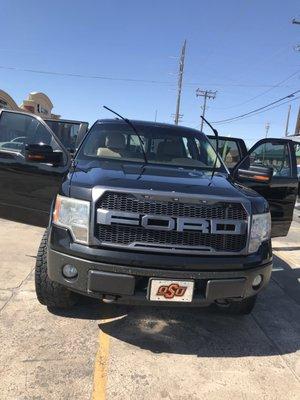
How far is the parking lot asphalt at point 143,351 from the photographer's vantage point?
130 inches

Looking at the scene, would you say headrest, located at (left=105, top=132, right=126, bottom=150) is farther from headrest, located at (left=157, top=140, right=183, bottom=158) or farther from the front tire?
the front tire

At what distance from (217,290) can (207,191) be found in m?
0.76

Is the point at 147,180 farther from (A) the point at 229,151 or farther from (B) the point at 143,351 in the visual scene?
(A) the point at 229,151

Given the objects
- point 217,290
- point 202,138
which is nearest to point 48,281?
point 217,290

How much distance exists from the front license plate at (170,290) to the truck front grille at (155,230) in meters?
0.23

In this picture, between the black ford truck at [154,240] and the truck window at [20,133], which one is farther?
the truck window at [20,133]

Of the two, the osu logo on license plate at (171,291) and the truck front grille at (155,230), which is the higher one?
the truck front grille at (155,230)

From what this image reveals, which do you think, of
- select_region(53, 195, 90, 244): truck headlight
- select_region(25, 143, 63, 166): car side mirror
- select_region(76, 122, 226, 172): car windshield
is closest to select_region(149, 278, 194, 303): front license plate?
select_region(53, 195, 90, 244): truck headlight

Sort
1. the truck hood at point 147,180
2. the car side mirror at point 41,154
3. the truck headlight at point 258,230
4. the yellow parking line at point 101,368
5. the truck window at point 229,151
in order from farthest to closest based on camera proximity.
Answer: the truck window at point 229,151
the car side mirror at point 41,154
the truck headlight at point 258,230
the truck hood at point 147,180
the yellow parking line at point 101,368

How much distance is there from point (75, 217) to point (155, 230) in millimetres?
611

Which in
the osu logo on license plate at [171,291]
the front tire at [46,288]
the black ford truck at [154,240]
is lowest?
the front tire at [46,288]

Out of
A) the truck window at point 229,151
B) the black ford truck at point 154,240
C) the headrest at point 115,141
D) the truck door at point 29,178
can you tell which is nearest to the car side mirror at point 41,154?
the truck door at point 29,178

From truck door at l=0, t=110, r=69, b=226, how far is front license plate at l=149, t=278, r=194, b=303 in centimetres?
197

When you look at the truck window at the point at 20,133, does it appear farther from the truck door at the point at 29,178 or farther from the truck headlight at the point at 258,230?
the truck headlight at the point at 258,230
